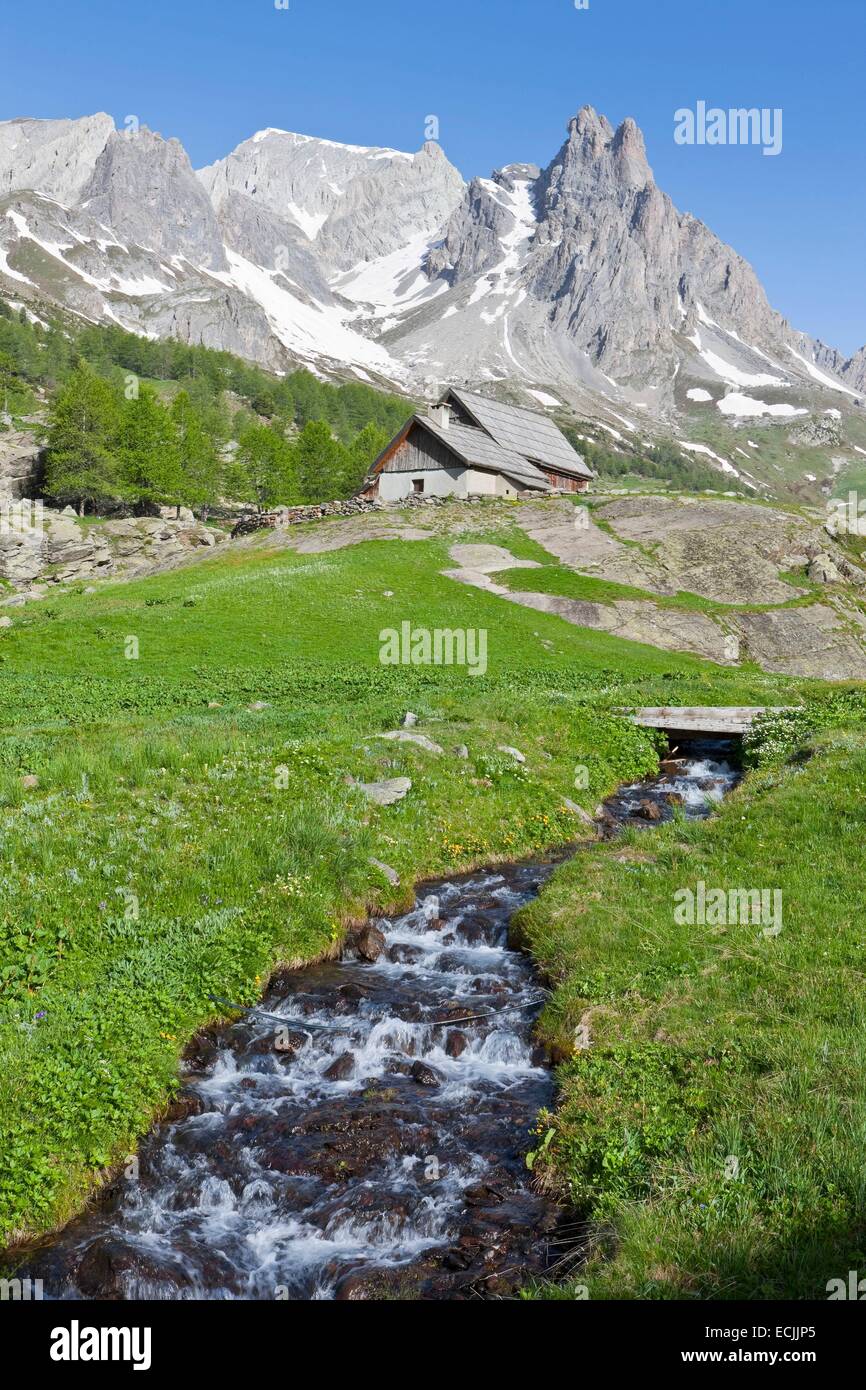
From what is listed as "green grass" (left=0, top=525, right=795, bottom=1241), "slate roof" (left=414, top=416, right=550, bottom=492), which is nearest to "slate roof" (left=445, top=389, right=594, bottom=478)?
"slate roof" (left=414, top=416, right=550, bottom=492)

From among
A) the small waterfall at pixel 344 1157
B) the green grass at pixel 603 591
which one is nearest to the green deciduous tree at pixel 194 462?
the green grass at pixel 603 591

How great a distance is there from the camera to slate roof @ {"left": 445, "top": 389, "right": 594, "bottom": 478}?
253 ft

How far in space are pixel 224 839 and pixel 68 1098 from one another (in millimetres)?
6398

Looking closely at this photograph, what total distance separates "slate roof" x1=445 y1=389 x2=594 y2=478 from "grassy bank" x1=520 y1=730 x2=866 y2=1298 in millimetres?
68015

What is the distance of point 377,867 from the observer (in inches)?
623

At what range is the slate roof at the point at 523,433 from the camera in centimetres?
7725

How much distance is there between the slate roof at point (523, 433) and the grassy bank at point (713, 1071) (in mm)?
68015

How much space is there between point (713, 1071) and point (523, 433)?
8029 cm

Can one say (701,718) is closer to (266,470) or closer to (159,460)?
(159,460)

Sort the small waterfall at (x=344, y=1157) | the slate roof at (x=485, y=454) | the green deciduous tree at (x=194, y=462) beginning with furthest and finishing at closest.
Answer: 1. the green deciduous tree at (x=194, y=462)
2. the slate roof at (x=485, y=454)
3. the small waterfall at (x=344, y=1157)

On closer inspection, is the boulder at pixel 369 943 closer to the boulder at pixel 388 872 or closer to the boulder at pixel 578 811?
the boulder at pixel 388 872

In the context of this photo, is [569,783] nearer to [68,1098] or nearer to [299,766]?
[299,766]

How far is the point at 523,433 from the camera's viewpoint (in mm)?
82875
